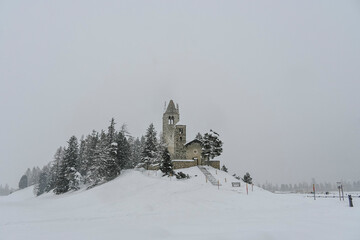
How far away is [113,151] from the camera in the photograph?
4253 cm

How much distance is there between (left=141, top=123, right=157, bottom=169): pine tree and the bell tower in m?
8.14

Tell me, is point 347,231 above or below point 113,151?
below

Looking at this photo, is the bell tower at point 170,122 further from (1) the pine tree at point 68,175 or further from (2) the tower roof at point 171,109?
(1) the pine tree at point 68,175

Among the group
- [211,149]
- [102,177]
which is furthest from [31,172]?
[211,149]

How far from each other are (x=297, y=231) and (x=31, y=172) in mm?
141805

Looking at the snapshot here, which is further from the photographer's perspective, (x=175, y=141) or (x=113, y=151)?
(x=175, y=141)

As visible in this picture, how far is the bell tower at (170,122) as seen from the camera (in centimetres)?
5709

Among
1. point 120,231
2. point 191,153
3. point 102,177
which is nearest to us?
point 120,231

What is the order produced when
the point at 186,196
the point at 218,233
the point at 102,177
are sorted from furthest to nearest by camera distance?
1. the point at 102,177
2. the point at 186,196
3. the point at 218,233

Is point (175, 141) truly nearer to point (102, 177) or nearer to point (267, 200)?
point (102, 177)

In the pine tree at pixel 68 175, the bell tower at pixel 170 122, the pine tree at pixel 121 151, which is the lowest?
the pine tree at pixel 68 175

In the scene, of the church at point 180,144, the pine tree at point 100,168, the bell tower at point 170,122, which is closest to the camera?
the pine tree at point 100,168

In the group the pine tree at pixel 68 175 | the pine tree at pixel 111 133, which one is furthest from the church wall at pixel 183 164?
the pine tree at pixel 68 175

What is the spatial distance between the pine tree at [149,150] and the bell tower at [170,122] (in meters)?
8.14
